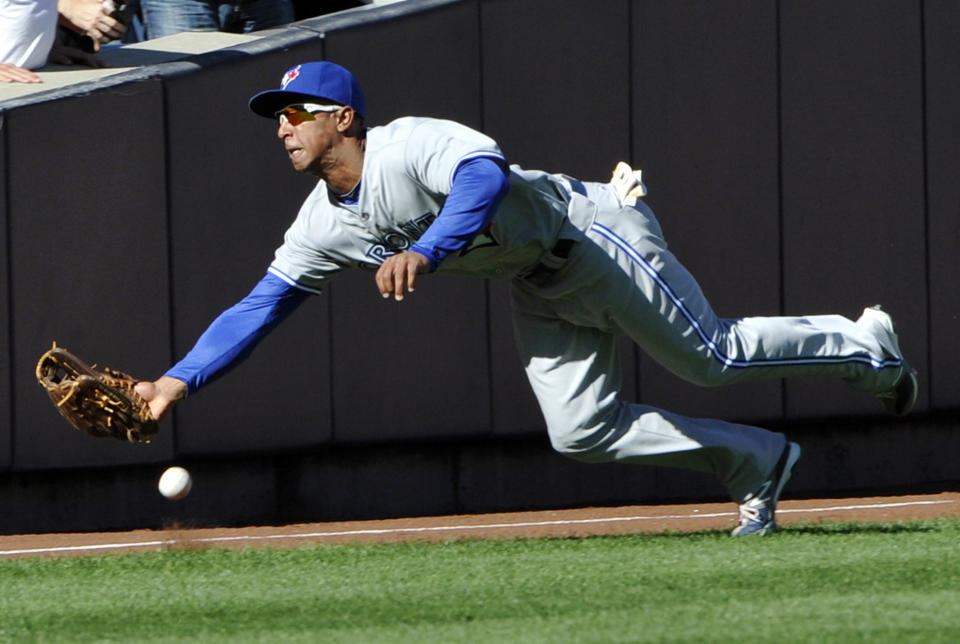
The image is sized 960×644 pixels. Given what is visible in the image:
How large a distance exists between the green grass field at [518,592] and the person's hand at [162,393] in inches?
21.6

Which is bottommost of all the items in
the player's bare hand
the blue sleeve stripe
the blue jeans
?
the player's bare hand

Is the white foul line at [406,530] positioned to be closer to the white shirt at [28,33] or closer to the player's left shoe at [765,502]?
the player's left shoe at [765,502]

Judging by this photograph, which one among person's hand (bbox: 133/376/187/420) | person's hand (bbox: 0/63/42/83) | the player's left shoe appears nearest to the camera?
person's hand (bbox: 133/376/187/420)

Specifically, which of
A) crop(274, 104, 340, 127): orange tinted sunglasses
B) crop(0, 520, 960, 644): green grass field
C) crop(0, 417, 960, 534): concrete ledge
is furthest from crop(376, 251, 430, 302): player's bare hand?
crop(0, 417, 960, 534): concrete ledge

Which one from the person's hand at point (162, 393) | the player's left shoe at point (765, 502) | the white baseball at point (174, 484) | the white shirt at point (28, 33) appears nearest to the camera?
the person's hand at point (162, 393)

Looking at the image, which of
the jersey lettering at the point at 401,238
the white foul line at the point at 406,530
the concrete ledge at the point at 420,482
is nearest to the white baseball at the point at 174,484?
the white foul line at the point at 406,530

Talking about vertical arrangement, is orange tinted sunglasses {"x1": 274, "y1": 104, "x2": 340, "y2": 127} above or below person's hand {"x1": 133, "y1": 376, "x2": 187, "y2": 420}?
above

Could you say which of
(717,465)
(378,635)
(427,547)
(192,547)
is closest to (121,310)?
(192,547)

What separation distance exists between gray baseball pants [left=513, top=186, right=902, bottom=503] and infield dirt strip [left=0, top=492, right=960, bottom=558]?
2.68ft

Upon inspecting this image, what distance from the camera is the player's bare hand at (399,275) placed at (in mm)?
4621

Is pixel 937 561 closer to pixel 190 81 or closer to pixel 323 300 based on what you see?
pixel 323 300

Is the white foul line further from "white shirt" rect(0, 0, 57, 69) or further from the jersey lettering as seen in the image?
"white shirt" rect(0, 0, 57, 69)

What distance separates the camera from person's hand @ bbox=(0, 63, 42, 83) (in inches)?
299

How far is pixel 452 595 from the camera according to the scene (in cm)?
489
